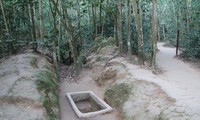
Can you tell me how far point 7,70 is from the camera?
11.4m

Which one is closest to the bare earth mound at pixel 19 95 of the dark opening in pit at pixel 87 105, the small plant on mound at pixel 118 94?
the dark opening in pit at pixel 87 105

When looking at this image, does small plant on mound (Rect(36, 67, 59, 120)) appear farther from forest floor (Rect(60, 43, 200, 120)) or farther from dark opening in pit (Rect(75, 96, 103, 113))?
dark opening in pit (Rect(75, 96, 103, 113))

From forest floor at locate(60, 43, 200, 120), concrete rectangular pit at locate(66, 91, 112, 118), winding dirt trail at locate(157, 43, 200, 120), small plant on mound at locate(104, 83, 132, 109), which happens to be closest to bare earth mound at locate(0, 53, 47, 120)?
forest floor at locate(60, 43, 200, 120)

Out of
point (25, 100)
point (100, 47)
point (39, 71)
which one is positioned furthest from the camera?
point (100, 47)

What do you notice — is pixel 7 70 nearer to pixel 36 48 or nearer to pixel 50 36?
pixel 36 48

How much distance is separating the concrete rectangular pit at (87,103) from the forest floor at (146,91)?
0.77 ft

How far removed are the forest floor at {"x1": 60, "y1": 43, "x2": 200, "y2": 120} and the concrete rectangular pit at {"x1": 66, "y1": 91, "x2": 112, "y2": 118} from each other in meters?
0.24

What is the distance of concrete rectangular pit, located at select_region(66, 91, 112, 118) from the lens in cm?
1018

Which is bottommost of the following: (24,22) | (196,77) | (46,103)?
(196,77)

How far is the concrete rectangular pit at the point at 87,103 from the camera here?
10.2 metres

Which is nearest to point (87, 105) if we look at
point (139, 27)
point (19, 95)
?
point (19, 95)

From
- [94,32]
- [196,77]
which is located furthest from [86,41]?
[196,77]

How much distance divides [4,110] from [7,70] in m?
4.13

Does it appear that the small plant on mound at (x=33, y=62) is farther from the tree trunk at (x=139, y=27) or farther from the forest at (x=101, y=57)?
the tree trunk at (x=139, y=27)
